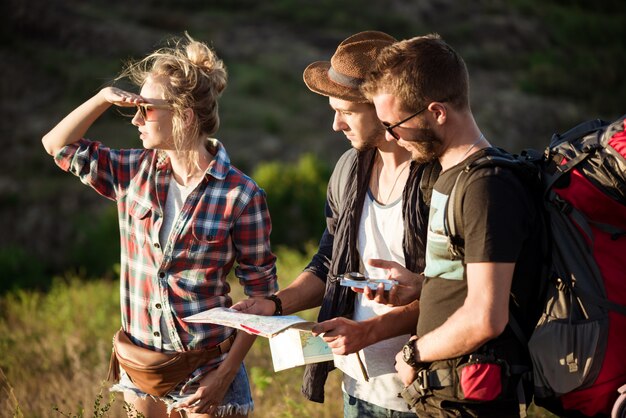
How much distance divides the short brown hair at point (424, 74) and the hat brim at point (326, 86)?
39 centimetres

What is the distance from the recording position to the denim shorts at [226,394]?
3.02 meters

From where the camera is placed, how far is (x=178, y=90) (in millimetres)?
3090

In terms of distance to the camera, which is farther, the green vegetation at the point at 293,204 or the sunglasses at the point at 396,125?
the green vegetation at the point at 293,204

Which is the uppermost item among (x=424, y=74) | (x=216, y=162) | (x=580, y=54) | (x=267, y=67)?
(x=424, y=74)

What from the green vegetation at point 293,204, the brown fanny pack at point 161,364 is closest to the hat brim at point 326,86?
the brown fanny pack at point 161,364

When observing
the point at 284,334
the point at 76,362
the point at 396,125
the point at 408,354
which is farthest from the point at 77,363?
the point at 396,125

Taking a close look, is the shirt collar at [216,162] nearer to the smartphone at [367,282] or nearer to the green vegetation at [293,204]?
the smartphone at [367,282]

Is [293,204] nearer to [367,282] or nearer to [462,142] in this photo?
[367,282]

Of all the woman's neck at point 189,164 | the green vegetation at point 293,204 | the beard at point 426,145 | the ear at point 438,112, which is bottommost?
the green vegetation at point 293,204

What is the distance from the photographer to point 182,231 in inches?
119

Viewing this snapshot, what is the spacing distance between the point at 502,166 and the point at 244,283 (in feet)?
4.07

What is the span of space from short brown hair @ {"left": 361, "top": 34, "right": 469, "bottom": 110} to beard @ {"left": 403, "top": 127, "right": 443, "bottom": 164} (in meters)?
0.08

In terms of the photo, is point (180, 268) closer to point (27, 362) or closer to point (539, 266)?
point (539, 266)

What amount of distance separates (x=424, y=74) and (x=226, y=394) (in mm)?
1413
